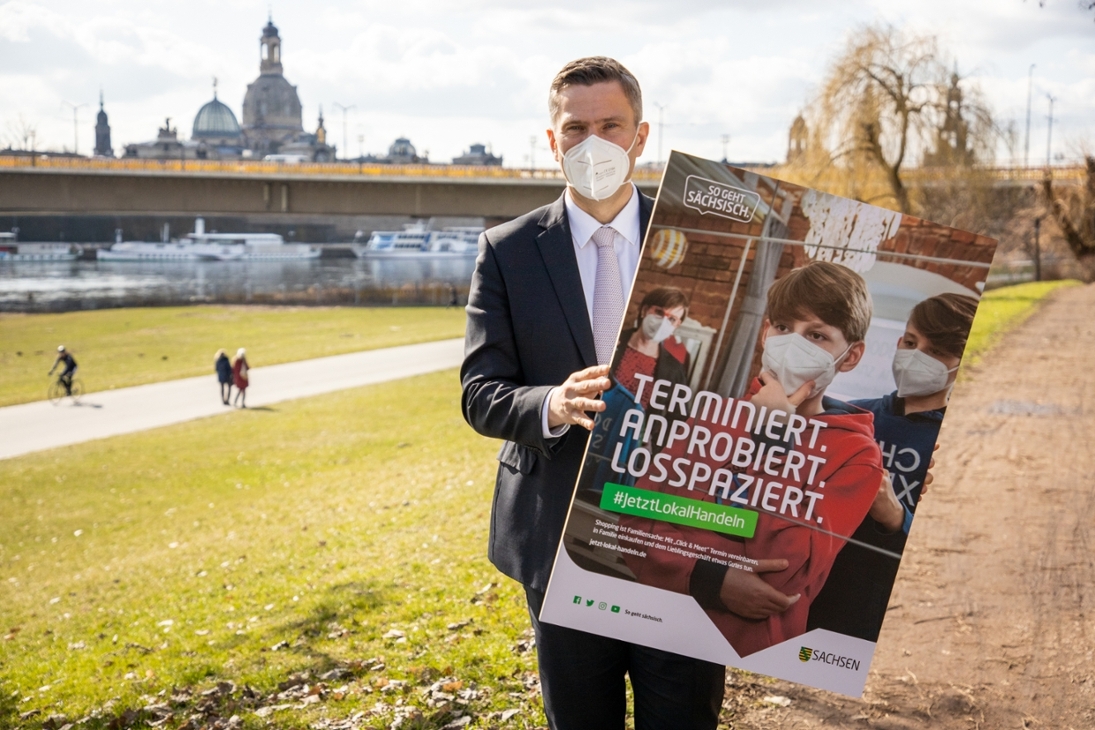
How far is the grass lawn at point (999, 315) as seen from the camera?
22.2 metres

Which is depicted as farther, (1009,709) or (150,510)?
(150,510)

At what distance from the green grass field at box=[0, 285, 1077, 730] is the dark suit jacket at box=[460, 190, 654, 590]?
2207 millimetres

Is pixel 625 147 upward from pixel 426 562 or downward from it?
upward

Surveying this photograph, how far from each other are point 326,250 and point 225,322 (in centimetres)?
8784

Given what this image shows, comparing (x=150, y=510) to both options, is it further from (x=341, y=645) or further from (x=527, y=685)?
(x=527, y=685)

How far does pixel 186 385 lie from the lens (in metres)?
25.7

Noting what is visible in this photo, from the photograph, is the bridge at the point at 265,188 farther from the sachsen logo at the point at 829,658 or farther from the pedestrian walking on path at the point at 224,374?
the sachsen logo at the point at 829,658

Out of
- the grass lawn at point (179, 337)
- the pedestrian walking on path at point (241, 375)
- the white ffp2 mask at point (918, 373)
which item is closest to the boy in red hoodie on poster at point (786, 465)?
the white ffp2 mask at point (918, 373)

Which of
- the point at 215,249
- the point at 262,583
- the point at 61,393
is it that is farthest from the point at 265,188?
the point at 215,249

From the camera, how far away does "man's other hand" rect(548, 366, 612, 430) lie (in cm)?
246

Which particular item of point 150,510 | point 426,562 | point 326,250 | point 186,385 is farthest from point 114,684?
point 326,250

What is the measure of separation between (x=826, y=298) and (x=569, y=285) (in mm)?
708

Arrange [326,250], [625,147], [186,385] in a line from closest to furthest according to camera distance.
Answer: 1. [625,147]
2. [186,385]
3. [326,250]

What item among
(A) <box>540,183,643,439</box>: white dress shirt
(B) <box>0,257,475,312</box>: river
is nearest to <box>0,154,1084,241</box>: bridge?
(B) <box>0,257,475,312</box>: river
